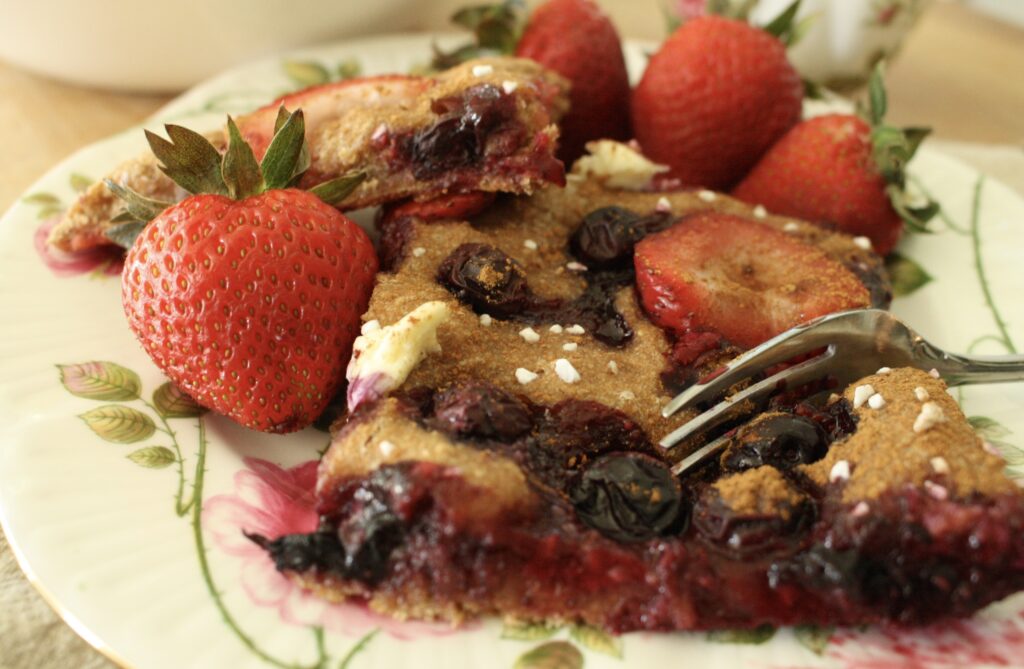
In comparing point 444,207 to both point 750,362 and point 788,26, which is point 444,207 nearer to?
point 750,362

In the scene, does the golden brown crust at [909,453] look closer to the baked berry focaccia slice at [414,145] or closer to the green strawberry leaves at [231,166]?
the baked berry focaccia slice at [414,145]

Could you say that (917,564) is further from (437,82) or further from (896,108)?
(896,108)

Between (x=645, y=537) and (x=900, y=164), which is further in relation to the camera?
(x=900, y=164)

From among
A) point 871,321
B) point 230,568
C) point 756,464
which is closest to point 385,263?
point 230,568

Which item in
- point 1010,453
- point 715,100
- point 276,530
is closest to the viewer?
point 276,530

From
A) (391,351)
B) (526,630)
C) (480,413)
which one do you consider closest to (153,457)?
(391,351)

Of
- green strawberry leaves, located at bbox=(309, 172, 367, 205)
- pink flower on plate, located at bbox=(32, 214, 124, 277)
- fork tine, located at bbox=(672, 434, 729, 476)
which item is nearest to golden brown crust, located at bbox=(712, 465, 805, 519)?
fork tine, located at bbox=(672, 434, 729, 476)

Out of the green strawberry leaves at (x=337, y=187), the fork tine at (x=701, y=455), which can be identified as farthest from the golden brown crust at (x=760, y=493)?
the green strawberry leaves at (x=337, y=187)

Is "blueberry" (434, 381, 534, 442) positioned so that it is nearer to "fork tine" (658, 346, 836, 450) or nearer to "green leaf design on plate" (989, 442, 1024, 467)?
"fork tine" (658, 346, 836, 450)
